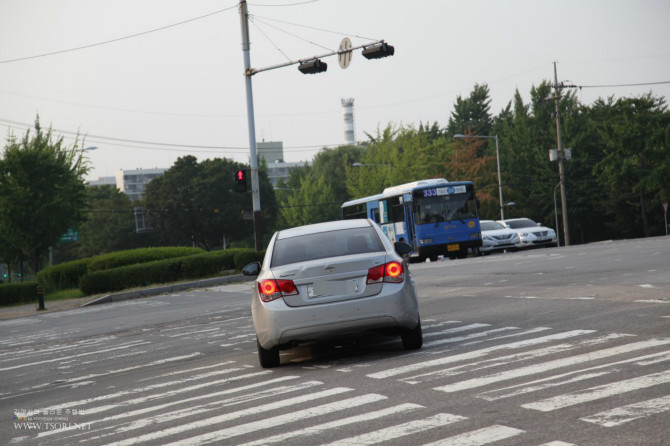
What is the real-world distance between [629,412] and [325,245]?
15.0 feet

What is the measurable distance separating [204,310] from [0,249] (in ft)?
77.2

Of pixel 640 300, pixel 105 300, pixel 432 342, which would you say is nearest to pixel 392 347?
pixel 432 342

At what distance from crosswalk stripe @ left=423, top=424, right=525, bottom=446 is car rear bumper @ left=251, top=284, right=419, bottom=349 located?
11.0 ft

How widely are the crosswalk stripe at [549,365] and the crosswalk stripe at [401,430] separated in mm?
978

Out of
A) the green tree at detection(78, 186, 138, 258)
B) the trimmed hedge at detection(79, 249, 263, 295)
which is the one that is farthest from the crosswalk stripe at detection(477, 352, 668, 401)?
the green tree at detection(78, 186, 138, 258)

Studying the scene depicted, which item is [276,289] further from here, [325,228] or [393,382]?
[393,382]

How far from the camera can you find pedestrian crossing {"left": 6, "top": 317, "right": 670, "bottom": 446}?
5652 millimetres

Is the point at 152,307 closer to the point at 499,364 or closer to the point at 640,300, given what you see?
the point at 640,300

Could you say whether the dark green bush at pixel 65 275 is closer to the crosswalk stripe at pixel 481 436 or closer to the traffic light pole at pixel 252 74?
the traffic light pole at pixel 252 74

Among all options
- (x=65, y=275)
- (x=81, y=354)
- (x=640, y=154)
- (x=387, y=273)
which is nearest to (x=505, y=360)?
(x=387, y=273)

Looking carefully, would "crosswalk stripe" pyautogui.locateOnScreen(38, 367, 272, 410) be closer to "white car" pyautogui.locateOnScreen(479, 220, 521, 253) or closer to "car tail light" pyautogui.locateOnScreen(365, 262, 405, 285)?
"car tail light" pyautogui.locateOnScreen(365, 262, 405, 285)

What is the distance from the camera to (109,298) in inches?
1089

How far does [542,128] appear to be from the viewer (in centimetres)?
8750

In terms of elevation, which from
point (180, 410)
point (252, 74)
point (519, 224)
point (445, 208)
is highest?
point (252, 74)
